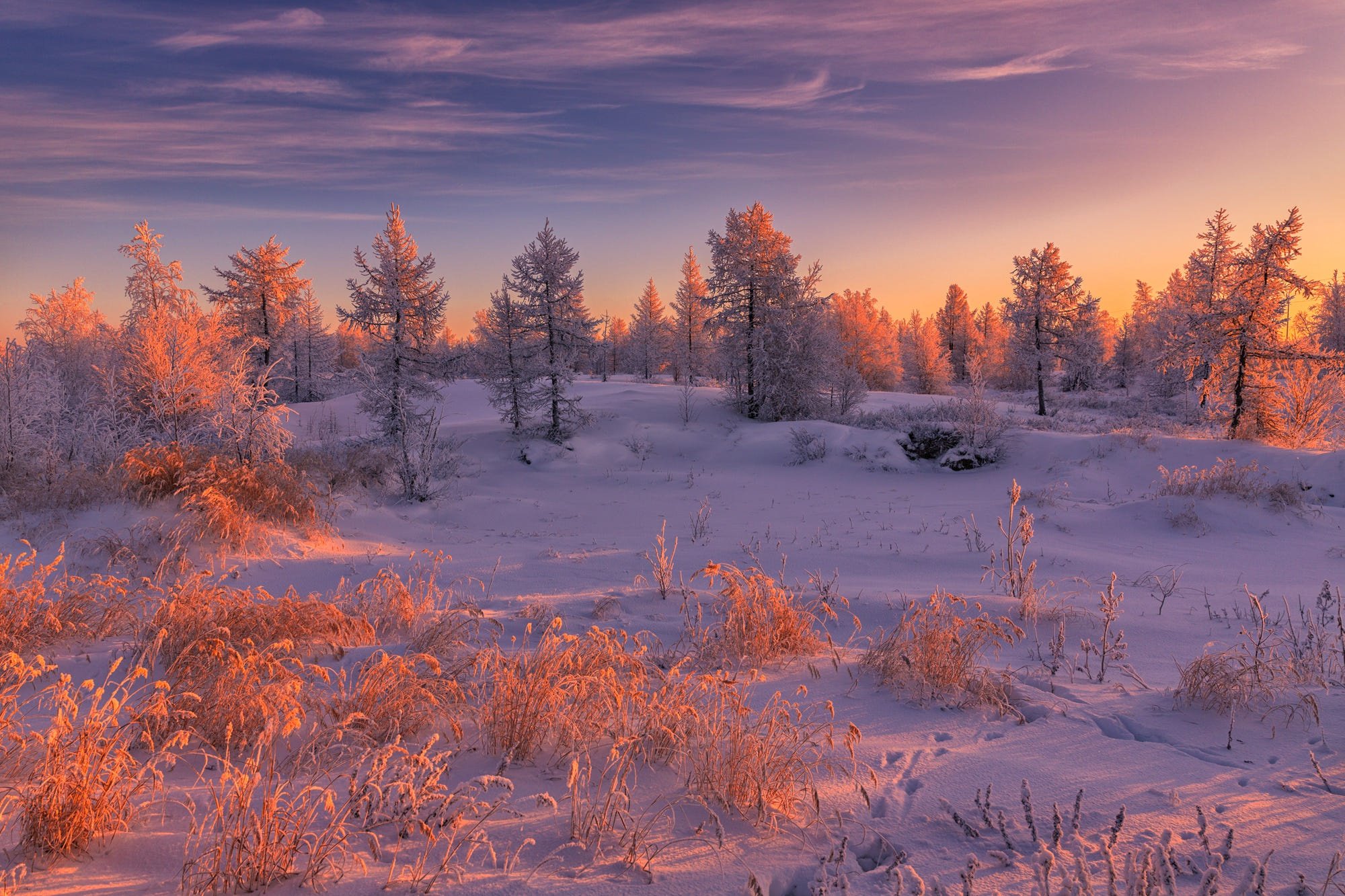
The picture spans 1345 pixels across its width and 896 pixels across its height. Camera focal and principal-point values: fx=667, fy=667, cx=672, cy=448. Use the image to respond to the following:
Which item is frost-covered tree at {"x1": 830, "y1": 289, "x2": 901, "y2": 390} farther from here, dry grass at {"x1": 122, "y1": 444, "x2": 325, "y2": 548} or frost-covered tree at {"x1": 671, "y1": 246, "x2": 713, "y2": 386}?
dry grass at {"x1": 122, "y1": 444, "x2": 325, "y2": 548}

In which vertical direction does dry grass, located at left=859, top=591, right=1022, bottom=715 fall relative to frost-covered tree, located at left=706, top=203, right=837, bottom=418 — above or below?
below

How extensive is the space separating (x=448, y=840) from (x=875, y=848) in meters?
1.61

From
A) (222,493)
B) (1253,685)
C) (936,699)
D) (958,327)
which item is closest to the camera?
(1253,685)

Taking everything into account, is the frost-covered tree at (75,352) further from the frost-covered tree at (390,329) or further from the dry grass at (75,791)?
the dry grass at (75,791)

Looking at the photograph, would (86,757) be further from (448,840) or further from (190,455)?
(190,455)

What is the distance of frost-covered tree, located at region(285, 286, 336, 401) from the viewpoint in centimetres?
4033

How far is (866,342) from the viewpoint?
4466 centimetres

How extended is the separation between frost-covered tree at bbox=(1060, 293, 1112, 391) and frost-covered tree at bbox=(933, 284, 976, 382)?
11450 mm

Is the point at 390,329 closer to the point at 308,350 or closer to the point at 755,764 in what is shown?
the point at 755,764

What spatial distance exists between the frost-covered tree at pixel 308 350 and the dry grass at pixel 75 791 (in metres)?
38.6

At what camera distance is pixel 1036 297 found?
32.0m

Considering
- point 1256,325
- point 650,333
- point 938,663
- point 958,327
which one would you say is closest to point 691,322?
point 650,333

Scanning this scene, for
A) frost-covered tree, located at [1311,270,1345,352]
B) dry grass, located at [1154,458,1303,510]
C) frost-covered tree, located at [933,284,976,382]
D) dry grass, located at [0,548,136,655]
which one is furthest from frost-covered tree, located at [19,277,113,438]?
frost-covered tree, located at [1311,270,1345,352]

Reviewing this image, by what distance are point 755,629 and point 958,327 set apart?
6563 centimetres
